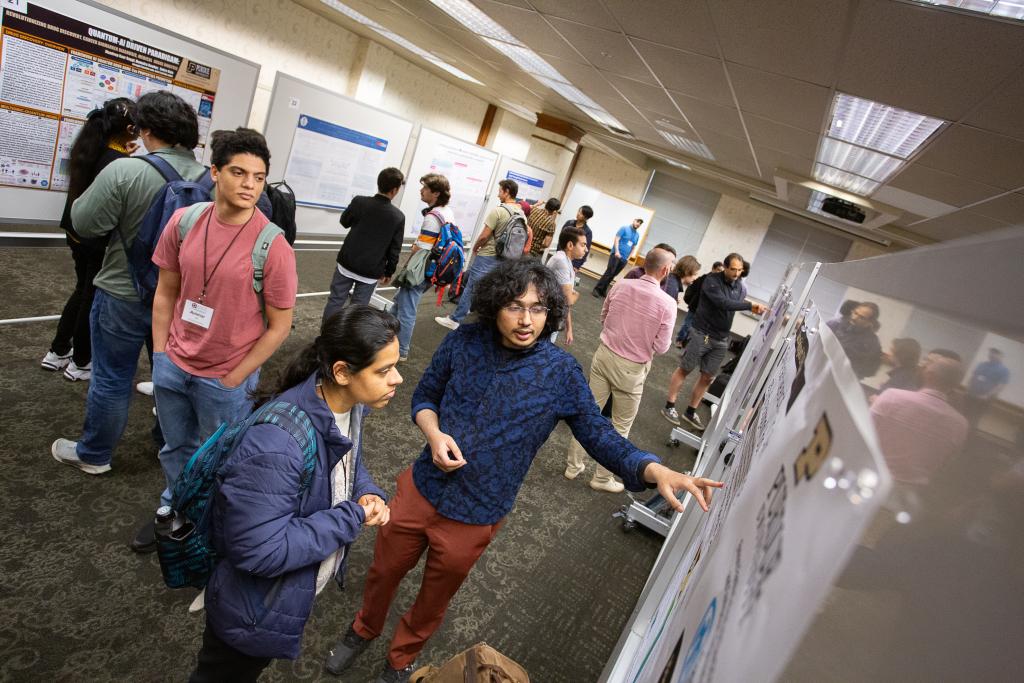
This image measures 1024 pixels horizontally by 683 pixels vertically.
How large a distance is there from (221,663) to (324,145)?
6129 mm

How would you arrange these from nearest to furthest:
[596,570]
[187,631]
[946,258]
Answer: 1. [946,258]
2. [187,631]
3. [596,570]

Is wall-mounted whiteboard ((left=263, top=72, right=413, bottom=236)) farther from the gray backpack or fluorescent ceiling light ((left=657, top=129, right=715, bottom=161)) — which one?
fluorescent ceiling light ((left=657, top=129, right=715, bottom=161))

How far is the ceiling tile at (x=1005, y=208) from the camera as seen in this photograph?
4.33m

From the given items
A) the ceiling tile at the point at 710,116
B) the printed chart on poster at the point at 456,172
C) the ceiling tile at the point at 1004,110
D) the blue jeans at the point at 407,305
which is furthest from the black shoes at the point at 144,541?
the printed chart on poster at the point at 456,172

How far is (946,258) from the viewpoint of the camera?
49 cm

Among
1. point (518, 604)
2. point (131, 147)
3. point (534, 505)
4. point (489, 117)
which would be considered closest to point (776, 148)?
point (534, 505)

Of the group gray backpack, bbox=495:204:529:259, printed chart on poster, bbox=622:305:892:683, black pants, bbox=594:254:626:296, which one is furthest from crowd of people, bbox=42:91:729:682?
black pants, bbox=594:254:626:296

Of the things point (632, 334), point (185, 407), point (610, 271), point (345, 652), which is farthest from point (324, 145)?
point (610, 271)

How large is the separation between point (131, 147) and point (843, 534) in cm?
470

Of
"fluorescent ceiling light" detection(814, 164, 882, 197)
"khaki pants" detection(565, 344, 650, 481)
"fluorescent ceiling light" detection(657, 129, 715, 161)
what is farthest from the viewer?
"fluorescent ceiling light" detection(657, 129, 715, 161)

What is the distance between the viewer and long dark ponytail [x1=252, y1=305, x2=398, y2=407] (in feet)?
4.70

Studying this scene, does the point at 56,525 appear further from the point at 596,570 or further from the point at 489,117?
the point at 489,117

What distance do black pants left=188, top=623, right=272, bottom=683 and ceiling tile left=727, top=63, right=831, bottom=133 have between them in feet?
12.4

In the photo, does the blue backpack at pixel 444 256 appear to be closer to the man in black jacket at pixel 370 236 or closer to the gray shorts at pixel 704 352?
the man in black jacket at pixel 370 236
